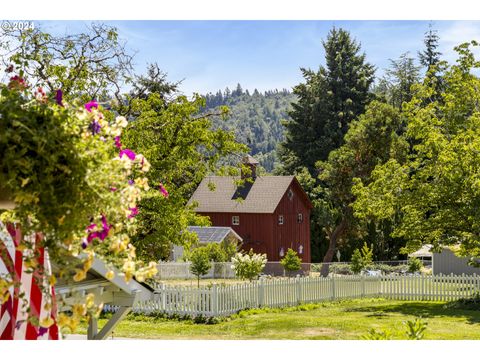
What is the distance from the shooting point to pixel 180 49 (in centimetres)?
8556

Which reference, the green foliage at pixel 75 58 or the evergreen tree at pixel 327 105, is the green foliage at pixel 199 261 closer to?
the green foliage at pixel 75 58

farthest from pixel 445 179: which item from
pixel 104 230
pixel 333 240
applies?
pixel 333 240

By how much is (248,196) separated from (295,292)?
634 inches

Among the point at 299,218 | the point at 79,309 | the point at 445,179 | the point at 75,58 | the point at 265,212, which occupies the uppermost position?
the point at 75,58

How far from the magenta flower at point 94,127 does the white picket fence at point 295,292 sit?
16.3 metres

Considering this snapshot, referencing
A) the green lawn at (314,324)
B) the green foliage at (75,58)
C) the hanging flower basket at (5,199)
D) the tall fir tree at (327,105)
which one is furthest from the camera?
the tall fir tree at (327,105)

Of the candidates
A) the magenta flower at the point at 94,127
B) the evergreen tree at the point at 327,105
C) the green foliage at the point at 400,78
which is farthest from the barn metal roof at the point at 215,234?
the magenta flower at the point at 94,127

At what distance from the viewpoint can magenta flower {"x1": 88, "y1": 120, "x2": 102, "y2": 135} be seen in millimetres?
2918

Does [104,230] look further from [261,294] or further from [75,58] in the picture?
[261,294]

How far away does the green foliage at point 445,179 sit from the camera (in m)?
19.8

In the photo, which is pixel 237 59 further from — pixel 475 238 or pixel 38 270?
pixel 38 270

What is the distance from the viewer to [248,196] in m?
38.1
